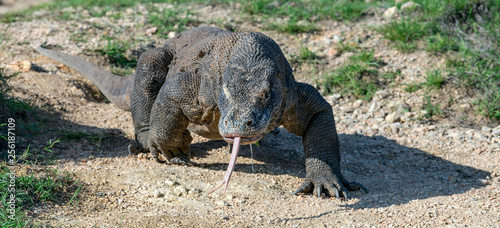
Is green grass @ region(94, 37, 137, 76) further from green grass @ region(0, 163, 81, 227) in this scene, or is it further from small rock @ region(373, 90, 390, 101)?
green grass @ region(0, 163, 81, 227)

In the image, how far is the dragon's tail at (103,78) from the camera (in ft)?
20.3

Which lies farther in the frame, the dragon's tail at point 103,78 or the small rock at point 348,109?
the small rock at point 348,109

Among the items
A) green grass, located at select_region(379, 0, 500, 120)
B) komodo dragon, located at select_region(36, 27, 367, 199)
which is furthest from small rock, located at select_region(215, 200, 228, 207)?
green grass, located at select_region(379, 0, 500, 120)

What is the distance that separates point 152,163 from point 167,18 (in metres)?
4.32

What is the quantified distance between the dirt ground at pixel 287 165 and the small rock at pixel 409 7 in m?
0.69

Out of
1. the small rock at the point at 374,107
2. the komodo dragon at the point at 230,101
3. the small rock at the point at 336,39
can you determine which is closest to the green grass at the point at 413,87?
the small rock at the point at 374,107

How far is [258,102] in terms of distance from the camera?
3254mm

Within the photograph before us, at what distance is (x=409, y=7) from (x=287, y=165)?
436 cm

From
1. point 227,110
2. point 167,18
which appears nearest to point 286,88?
point 227,110

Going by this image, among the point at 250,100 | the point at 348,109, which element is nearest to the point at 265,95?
the point at 250,100

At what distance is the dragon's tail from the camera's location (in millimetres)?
6199

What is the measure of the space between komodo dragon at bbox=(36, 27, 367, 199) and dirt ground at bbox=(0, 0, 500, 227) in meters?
0.29

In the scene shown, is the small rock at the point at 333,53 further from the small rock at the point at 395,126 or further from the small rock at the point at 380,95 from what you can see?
the small rock at the point at 395,126

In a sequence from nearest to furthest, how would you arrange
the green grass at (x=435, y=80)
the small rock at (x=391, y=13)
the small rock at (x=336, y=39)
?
the green grass at (x=435, y=80)
the small rock at (x=336, y=39)
the small rock at (x=391, y=13)
